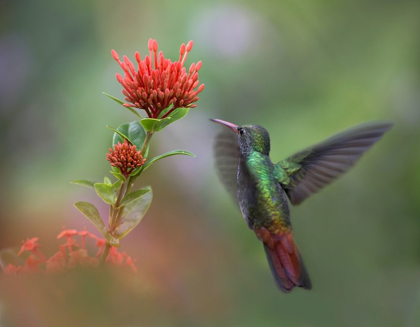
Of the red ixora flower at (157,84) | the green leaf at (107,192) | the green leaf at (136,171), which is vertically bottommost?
the green leaf at (107,192)

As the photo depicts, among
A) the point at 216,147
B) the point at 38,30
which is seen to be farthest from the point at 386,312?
the point at 38,30

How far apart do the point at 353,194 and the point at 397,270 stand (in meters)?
0.37

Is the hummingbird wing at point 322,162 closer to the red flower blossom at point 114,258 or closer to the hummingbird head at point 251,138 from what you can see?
the hummingbird head at point 251,138

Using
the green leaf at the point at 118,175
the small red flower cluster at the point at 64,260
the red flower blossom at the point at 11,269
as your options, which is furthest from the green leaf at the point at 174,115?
the red flower blossom at the point at 11,269

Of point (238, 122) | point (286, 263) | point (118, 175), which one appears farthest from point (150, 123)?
point (238, 122)

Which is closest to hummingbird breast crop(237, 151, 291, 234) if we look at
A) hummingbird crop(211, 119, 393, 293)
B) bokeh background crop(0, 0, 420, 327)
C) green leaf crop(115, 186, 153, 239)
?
hummingbird crop(211, 119, 393, 293)

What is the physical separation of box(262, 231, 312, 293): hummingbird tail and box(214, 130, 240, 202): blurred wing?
15 cm

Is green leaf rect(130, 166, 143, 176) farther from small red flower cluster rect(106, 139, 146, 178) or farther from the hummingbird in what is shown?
the hummingbird

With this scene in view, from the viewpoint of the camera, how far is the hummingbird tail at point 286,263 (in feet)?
3.61

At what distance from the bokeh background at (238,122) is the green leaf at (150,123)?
1.02 metres

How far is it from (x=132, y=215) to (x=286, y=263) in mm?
413

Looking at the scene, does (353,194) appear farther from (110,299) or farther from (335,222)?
(110,299)

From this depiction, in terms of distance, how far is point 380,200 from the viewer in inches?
87.4

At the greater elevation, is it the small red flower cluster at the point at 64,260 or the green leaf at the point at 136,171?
the green leaf at the point at 136,171
